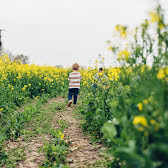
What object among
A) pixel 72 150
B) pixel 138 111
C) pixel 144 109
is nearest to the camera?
pixel 144 109

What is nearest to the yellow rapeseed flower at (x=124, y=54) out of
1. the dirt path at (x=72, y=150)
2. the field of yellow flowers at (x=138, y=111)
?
the field of yellow flowers at (x=138, y=111)

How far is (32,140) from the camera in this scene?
4145mm

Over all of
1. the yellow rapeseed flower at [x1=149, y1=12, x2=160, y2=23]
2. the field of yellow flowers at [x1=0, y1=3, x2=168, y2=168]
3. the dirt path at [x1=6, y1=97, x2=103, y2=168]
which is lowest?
the dirt path at [x1=6, y1=97, x2=103, y2=168]

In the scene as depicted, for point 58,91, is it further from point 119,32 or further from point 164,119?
point 164,119

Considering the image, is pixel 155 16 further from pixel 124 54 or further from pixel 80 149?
pixel 80 149

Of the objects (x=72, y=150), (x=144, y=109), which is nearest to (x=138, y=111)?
(x=144, y=109)

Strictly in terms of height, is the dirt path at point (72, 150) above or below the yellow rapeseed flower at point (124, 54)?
below

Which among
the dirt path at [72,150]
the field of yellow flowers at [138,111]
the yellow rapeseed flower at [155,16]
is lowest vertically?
the dirt path at [72,150]

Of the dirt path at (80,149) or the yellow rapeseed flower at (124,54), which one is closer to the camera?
the yellow rapeseed flower at (124,54)

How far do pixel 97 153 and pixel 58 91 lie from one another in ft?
24.9

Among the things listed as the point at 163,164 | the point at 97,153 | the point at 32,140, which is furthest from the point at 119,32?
the point at 32,140

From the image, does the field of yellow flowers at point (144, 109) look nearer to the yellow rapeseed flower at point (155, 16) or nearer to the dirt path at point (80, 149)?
the yellow rapeseed flower at point (155, 16)

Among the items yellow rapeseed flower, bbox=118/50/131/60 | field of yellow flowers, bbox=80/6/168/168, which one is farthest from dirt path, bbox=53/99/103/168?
yellow rapeseed flower, bbox=118/50/131/60

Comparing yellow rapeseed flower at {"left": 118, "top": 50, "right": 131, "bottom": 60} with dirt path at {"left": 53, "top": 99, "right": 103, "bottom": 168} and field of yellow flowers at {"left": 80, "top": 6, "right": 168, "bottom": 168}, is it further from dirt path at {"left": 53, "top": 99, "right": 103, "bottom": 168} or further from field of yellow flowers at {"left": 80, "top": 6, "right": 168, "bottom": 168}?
dirt path at {"left": 53, "top": 99, "right": 103, "bottom": 168}
